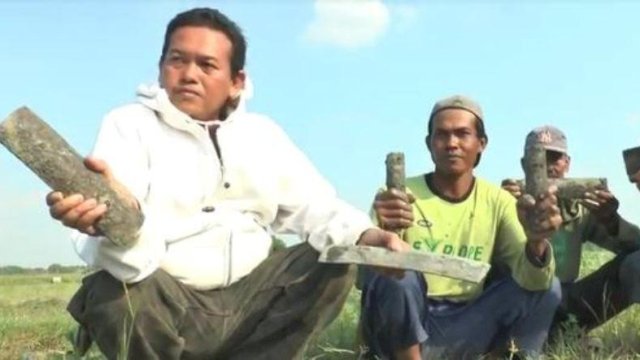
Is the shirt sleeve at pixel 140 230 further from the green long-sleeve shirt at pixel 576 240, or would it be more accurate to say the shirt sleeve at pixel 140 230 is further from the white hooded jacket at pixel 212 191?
the green long-sleeve shirt at pixel 576 240

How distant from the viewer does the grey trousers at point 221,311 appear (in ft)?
9.59

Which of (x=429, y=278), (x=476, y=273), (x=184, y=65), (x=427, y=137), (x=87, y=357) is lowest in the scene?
(x=87, y=357)

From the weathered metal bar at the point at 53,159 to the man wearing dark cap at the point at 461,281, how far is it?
1.59 meters

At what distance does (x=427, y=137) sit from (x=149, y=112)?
1.58 metres

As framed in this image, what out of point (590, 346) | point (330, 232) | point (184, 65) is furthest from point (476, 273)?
point (590, 346)

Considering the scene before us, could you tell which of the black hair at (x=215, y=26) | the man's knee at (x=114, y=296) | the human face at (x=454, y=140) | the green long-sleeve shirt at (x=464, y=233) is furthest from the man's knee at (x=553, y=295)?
the man's knee at (x=114, y=296)

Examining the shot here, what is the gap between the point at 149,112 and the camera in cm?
329

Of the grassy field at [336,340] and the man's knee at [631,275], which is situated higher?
the man's knee at [631,275]

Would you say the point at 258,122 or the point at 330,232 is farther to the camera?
the point at 258,122

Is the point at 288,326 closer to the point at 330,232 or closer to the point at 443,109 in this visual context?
the point at 330,232

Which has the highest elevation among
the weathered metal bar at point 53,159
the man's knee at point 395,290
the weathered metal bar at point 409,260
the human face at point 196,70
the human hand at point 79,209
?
the human face at point 196,70

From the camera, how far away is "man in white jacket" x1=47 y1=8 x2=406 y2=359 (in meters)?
3.09

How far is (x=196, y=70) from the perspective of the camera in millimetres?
3311

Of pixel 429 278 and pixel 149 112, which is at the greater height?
pixel 149 112
